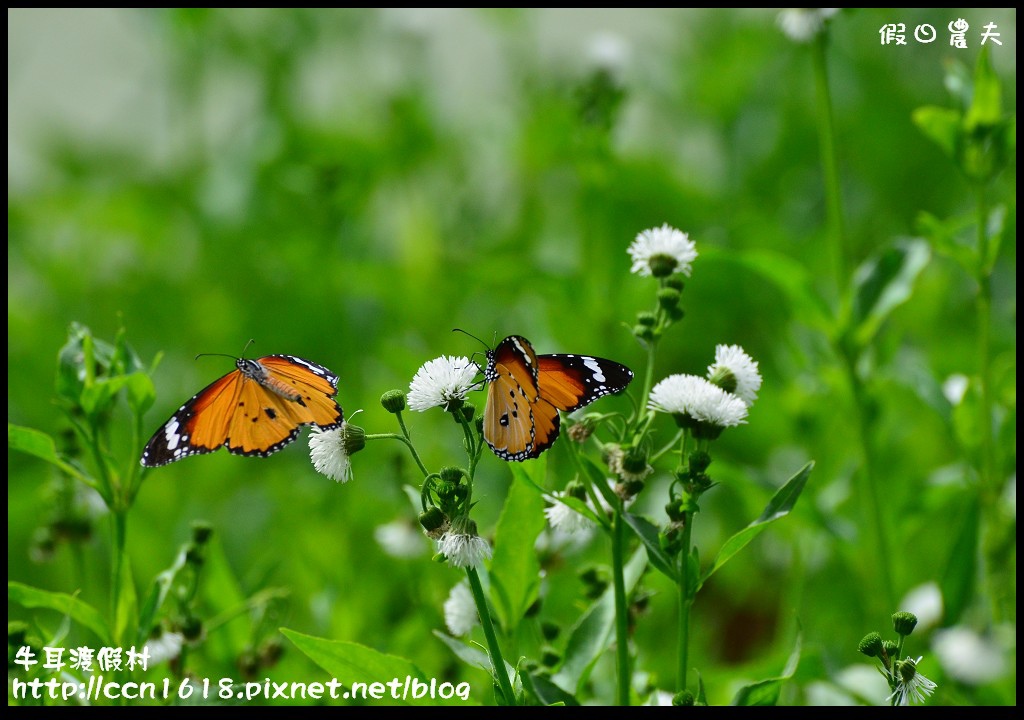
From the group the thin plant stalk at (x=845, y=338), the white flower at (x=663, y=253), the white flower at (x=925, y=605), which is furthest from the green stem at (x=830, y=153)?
the white flower at (x=663, y=253)

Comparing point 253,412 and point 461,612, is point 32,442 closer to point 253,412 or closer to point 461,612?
point 253,412

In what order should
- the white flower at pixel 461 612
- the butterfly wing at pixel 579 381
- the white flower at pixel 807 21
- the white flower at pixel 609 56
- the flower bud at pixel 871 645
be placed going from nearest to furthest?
1. the flower bud at pixel 871 645
2. the butterfly wing at pixel 579 381
3. the white flower at pixel 461 612
4. the white flower at pixel 807 21
5. the white flower at pixel 609 56

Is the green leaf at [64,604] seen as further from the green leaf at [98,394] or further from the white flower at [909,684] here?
the white flower at [909,684]

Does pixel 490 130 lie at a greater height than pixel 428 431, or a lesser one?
greater

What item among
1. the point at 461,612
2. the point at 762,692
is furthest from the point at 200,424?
the point at 762,692

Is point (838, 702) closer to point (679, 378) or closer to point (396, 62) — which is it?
point (679, 378)
